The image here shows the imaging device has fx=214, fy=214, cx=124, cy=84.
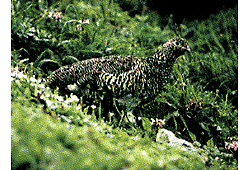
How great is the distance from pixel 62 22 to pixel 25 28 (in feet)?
2.52

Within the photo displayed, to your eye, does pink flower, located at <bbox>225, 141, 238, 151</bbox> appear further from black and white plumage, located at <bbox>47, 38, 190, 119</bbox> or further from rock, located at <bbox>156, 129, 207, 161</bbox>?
black and white plumage, located at <bbox>47, 38, 190, 119</bbox>

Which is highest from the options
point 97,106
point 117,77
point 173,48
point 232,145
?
point 173,48

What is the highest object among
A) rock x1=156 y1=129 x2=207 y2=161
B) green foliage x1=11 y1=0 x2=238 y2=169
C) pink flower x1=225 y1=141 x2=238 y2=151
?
green foliage x1=11 y1=0 x2=238 y2=169

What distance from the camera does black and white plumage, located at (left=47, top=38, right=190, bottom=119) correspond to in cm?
296

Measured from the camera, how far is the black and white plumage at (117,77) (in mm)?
2955

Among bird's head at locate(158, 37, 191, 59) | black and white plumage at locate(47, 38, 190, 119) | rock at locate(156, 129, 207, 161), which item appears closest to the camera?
rock at locate(156, 129, 207, 161)

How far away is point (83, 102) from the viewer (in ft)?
9.89

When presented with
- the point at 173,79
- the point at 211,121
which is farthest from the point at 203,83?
the point at 211,121

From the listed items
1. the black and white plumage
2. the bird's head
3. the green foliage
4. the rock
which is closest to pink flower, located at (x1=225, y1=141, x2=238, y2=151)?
the green foliage

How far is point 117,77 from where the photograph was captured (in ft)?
9.73

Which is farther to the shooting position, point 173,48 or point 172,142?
point 173,48

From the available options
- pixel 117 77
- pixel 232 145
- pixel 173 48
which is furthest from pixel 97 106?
pixel 232 145

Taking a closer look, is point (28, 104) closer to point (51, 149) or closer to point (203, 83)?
point (51, 149)

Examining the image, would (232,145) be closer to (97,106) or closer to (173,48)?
(173,48)
